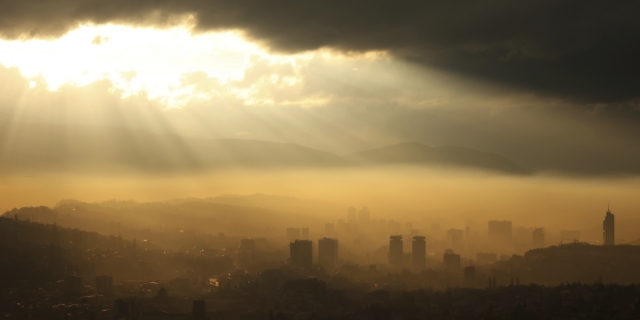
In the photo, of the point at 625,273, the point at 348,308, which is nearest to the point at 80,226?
the point at 348,308

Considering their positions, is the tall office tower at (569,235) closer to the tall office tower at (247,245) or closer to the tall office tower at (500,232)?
the tall office tower at (500,232)

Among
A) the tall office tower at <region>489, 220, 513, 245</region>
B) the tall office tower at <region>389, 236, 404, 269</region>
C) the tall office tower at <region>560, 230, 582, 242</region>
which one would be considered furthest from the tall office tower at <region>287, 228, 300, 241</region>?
the tall office tower at <region>560, 230, 582, 242</region>

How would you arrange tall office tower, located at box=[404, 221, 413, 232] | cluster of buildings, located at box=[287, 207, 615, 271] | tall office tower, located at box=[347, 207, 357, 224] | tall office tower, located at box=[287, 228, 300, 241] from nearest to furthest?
cluster of buildings, located at box=[287, 207, 615, 271]
tall office tower, located at box=[287, 228, 300, 241]
tall office tower, located at box=[404, 221, 413, 232]
tall office tower, located at box=[347, 207, 357, 224]

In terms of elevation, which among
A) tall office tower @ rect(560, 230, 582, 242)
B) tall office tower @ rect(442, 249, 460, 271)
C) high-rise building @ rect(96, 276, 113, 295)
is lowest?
high-rise building @ rect(96, 276, 113, 295)

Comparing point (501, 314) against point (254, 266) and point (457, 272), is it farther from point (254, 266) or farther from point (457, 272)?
point (254, 266)

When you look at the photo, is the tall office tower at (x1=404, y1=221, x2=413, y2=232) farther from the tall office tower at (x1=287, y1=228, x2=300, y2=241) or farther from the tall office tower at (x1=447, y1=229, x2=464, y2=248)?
the tall office tower at (x1=287, y1=228, x2=300, y2=241)
